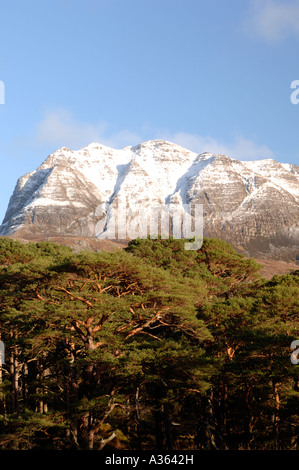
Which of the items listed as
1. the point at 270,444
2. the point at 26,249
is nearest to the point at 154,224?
the point at 26,249

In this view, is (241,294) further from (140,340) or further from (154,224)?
(154,224)

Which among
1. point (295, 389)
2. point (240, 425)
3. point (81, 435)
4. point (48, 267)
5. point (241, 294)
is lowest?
point (240, 425)

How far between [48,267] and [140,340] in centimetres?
568

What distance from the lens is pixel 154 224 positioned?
199 metres

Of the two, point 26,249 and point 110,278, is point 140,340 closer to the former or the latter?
point 110,278

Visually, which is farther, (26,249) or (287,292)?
(26,249)

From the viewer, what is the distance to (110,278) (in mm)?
20625
